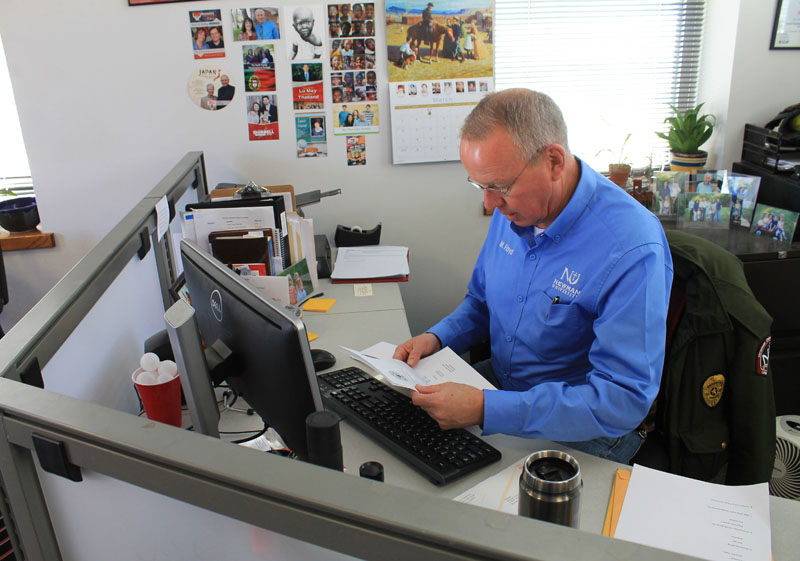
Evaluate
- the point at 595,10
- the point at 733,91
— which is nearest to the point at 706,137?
the point at 733,91

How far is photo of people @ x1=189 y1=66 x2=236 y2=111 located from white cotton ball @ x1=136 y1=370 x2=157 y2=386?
5.20 feet

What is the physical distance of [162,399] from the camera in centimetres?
120

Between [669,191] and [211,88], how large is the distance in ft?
6.35

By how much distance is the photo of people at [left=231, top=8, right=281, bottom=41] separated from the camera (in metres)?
2.39

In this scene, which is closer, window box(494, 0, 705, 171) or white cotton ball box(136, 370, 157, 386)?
white cotton ball box(136, 370, 157, 386)

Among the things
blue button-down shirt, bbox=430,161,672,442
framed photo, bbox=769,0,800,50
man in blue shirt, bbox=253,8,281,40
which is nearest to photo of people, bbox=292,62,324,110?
man in blue shirt, bbox=253,8,281,40

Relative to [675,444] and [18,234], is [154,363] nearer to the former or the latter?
[675,444]

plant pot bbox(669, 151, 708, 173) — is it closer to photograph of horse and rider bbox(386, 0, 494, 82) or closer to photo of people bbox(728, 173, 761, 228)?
photo of people bbox(728, 173, 761, 228)

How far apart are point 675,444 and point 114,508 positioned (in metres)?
1.28

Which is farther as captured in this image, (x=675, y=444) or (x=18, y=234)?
(x=18, y=234)

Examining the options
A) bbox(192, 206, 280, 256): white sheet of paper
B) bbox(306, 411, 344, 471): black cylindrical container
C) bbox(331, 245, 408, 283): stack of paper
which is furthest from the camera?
bbox(331, 245, 408, 283): stack of paper

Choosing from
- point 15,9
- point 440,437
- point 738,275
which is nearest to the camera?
point 440,437

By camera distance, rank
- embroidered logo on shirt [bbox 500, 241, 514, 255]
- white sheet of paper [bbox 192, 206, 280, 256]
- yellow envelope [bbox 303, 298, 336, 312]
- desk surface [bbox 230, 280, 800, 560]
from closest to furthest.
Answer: desk surface [bbox 230, 280, 800, 560] < embroidered logo on shirt [bbox 500, 241, 514, 255] < white sheet of paper [bbox 192, 206, 280, 256] < yellow envelope [bbox 303, 298, 336, 312]

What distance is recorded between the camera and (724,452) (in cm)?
150
